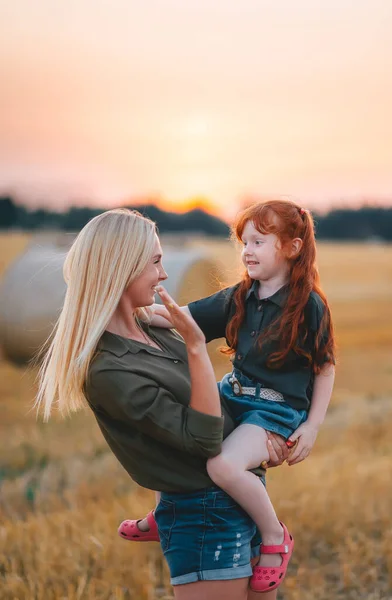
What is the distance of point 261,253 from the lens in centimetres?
302

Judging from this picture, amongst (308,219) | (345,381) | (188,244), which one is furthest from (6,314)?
(308,219)

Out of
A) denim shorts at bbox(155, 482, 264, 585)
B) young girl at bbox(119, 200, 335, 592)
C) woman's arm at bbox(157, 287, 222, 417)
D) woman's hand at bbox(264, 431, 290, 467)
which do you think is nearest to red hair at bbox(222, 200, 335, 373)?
young girl at bbox(119, 200, 335, 592)

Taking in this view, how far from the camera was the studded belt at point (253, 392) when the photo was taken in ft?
9.80

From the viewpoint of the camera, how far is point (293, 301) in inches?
119

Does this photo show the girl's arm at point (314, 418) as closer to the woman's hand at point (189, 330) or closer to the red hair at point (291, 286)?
the red hair at point (291, 286)

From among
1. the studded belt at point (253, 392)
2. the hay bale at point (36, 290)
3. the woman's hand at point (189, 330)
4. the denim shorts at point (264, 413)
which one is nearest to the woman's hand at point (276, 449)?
the denim shorts at point (264, 413)

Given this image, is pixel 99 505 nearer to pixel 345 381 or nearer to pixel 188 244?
pixel 188 244

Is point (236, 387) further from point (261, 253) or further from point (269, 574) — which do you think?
point (269, 574)

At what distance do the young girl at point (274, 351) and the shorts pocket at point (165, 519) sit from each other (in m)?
0.22

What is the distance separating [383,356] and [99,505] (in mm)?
12111

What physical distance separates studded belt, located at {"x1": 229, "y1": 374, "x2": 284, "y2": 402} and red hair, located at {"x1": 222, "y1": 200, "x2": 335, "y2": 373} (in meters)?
0.10

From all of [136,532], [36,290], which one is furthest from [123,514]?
[36,290]

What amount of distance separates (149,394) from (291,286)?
73cm

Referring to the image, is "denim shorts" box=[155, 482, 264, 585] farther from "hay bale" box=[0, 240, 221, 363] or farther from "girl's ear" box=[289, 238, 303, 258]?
"hay bale" box=[0, 240, 221, 363]
